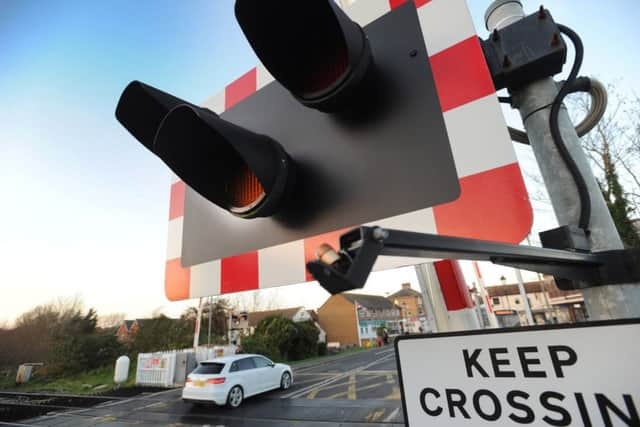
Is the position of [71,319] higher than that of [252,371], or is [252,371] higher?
[71,319]

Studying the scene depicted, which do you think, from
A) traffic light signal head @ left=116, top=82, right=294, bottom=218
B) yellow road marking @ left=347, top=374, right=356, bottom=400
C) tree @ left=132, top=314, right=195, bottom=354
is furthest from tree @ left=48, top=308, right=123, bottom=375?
traffic light signal head @ left=116, top=82, right=294, bottom=218

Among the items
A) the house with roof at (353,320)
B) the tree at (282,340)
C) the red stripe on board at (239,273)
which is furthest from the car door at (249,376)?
the house with roof at (353,320)

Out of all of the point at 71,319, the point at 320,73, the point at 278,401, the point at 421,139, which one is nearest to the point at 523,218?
the point at 421,139

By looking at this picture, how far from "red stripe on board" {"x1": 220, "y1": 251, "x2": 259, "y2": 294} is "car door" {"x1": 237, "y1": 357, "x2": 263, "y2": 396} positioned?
29.3ft

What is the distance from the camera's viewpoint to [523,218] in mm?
696

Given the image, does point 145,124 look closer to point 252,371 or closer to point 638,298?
point 638,298

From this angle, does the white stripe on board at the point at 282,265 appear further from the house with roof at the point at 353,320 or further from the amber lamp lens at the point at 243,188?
the house with roof at the point at 353,320

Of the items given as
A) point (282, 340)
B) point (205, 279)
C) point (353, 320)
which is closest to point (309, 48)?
point (205, 279)

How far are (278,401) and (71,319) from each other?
2292 centimetres

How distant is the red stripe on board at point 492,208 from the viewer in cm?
70

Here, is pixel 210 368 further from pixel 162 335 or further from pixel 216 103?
pixel 162 335

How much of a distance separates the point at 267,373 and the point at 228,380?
175 cm

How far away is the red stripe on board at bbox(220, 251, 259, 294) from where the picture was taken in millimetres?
1151

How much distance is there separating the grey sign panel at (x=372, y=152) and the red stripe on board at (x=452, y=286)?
0.45 metres
